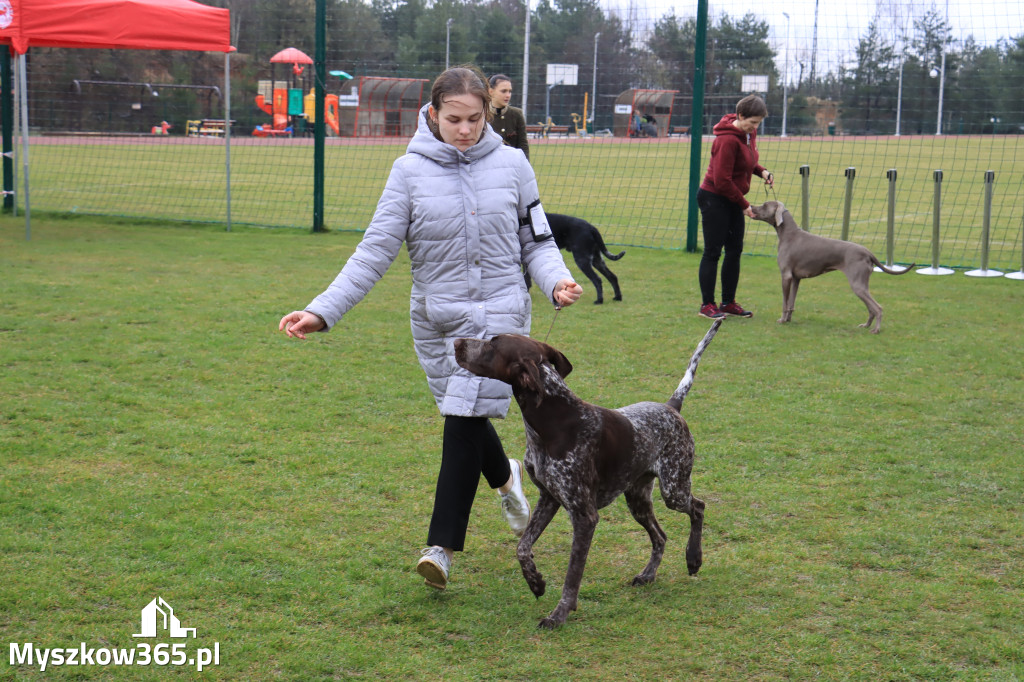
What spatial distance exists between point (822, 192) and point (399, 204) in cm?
1877

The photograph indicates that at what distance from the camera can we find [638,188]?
19859 millimetres

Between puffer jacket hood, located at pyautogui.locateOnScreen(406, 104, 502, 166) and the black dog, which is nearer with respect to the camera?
puffer jacket hood, located at pyautogui.locateOnScreen(406, 104, 502, 166)

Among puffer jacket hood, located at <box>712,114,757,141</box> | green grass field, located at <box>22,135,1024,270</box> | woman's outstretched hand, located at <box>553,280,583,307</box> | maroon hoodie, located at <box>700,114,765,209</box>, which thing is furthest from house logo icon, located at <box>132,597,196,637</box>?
green grass field, located at <box>22,135,1024,270</box>

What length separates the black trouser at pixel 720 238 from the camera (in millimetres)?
8281

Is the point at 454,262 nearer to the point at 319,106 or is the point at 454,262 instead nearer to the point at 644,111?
the point at 319,106

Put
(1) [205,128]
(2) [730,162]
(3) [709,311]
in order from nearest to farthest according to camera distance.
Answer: (2) [730,162], (3) [709,311], (1) [205,128]

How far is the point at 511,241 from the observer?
11.7 ft

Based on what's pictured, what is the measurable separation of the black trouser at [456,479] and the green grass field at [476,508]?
22 cm

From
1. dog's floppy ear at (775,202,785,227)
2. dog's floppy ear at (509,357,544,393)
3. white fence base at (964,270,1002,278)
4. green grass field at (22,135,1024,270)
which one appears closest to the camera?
dog's floppy ear at (509,357,544,393)

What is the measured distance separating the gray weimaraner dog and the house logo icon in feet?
20.4

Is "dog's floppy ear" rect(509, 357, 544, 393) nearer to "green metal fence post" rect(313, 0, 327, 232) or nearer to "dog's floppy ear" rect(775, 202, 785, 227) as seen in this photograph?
"dog's floppy ear" rect(775, 202, 785, 227)

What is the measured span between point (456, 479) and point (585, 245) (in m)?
5.86

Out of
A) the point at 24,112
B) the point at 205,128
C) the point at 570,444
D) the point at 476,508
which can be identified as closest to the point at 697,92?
the point at 24,112

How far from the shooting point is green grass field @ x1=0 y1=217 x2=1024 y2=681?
10.4 feet
